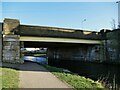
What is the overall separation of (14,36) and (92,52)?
18543 millimetres

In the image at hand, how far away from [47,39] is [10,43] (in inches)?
275

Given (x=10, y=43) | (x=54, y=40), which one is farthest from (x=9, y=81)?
(x=54, y=40)

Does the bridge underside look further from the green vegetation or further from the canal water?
the green vegetation

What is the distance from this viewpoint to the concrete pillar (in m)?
28.0

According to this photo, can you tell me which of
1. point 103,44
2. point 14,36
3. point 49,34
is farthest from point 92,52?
point 14,36

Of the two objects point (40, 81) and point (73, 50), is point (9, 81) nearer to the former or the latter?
point (40, 81)

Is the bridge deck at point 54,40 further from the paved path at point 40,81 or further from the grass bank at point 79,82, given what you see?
the grass bank at point 79,82

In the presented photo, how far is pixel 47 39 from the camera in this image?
33719 mm

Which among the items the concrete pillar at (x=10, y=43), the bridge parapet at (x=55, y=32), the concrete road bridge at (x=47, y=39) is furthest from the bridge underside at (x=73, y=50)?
the concrete pillar at (x=10, y=43)

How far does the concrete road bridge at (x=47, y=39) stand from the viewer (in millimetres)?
28562

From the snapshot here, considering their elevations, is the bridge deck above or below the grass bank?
above

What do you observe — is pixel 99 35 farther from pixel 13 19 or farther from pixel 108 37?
pixel 13 19

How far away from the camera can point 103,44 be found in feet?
131

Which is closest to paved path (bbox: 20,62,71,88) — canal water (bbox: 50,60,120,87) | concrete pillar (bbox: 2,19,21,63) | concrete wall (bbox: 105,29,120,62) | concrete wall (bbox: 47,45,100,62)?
canal water (bbox: 50,60,120,87)
